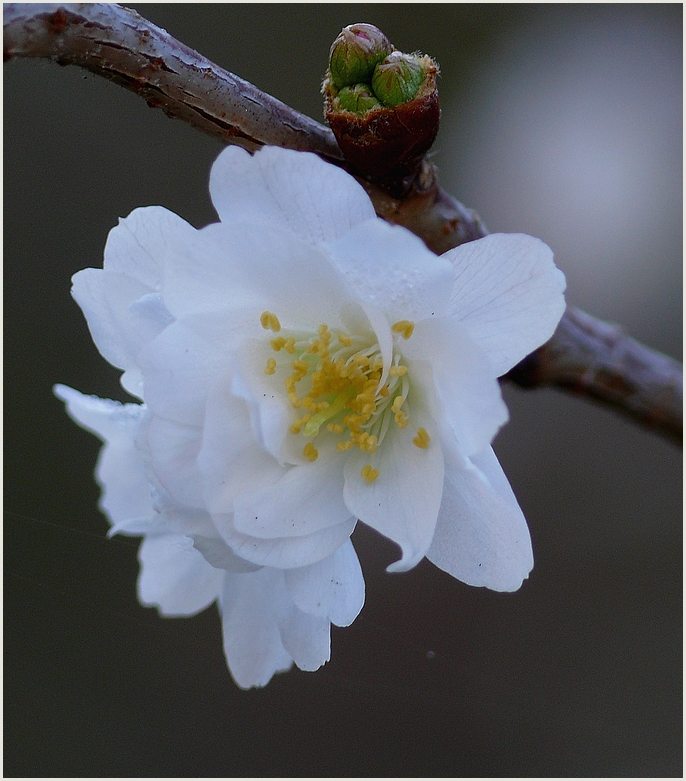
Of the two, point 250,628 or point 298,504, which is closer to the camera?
point 298,504

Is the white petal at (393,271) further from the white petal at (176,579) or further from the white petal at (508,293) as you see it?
the white petal at (176,579)

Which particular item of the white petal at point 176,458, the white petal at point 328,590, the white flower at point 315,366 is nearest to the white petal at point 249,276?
the white flower at point 315,366

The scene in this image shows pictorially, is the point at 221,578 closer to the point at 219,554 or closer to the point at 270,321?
the point at 219,554

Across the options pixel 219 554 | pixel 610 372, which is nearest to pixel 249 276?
pixel 219 554

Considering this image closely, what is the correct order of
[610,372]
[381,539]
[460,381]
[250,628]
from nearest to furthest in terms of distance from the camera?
[460,381] < [250,628] < [610,372] < [381,539]

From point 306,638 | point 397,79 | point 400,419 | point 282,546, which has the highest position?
point 397,79

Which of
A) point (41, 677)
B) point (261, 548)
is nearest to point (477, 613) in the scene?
point (41, 677)

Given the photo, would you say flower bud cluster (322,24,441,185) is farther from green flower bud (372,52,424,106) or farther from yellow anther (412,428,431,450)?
yellow anther (412,428,431,450)
